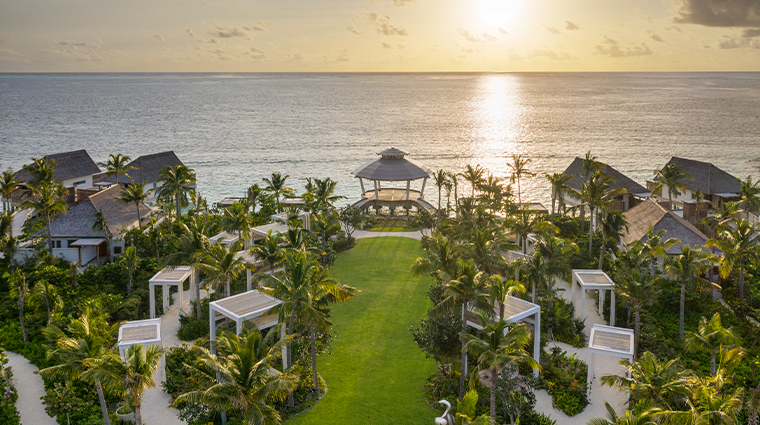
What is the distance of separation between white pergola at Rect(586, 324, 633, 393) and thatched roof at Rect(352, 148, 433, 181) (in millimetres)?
30528

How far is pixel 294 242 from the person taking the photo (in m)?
30.8

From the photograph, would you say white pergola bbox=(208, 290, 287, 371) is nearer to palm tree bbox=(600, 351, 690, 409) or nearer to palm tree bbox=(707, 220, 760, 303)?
palm tree bbox=(600, 351, 690, 409)

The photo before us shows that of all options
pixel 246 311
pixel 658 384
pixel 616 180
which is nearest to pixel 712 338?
pixel 658 384

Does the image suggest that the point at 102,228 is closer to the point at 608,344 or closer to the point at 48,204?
the point at 48,204

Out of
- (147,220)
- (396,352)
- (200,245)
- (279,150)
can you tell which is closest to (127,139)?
(279,150)

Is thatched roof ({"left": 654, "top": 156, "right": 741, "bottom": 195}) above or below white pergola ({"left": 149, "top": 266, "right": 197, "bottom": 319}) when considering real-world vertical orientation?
above

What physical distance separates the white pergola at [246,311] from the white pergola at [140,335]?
2.56 metres

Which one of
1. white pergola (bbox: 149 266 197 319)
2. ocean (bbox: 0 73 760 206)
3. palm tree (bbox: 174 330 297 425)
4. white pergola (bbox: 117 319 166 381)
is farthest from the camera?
ocean (bbox: 0 73 760 206)

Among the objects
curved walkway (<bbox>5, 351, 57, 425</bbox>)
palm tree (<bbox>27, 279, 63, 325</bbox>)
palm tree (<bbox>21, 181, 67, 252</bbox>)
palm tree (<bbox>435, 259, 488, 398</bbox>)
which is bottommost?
curved walkway (<bbox>5, 351, 57, 425</bbox>)

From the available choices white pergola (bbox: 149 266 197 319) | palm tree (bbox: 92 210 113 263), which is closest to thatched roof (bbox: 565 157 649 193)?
white pergola (bbox: 149 266 197 319)

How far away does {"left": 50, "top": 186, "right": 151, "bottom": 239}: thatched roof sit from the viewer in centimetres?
4112

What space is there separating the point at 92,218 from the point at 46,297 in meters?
13.7

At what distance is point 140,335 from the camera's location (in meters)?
27.0

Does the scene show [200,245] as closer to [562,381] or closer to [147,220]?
[147,220]
